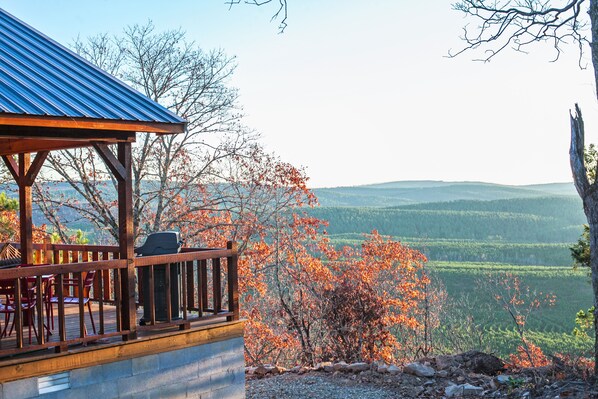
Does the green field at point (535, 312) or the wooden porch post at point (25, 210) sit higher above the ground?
the wooden porch post at point (25, 210)

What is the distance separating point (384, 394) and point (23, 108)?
610 cm

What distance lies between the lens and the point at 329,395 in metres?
9.65

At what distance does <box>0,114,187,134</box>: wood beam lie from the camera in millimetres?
6590

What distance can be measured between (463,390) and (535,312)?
27.6 meters

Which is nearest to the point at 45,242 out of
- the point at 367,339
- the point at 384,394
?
the point at 384,394

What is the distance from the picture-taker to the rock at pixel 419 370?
10.2 meters

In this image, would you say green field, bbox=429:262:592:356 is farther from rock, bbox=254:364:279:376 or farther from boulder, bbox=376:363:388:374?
boulder, bbox=376:363:388:374

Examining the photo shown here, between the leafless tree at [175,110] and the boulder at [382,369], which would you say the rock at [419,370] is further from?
the leafless tree at [175,110]

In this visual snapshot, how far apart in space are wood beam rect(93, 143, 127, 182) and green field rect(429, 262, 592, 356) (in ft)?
77.4

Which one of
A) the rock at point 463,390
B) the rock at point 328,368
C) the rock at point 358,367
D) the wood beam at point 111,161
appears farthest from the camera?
the rock at point 328,368

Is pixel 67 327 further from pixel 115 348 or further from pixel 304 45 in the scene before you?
pixel 304 45

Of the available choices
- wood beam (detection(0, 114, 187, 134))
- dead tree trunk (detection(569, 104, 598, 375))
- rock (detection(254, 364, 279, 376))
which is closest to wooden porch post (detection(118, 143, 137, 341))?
wood beam (detection(0, 114, 187, 134))

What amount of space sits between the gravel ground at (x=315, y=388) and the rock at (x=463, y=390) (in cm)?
68

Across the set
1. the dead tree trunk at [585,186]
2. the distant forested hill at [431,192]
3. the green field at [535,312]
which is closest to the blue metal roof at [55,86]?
the dead tree trunk at [585,186]
